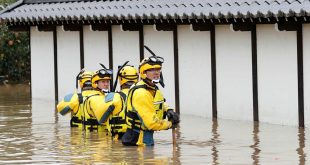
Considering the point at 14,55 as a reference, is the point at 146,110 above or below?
below

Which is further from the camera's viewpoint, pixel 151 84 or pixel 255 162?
pixel 151 84

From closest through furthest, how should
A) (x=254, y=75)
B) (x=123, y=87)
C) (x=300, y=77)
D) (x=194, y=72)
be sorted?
(x=123, y=87)
(x=300, y=77)
(x=254, y=75)
(x=194, y=72)

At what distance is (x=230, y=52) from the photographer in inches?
880

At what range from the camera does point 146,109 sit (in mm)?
15586

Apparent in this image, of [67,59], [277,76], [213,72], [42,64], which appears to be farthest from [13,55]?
[277,76]

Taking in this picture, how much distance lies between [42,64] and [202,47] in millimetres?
7676

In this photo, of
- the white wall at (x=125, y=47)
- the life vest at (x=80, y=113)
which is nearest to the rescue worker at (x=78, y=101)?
the life vest at (x=80, y=113)

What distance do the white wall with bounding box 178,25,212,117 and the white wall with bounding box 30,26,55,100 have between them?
6.24 meters

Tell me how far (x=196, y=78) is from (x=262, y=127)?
3412mm

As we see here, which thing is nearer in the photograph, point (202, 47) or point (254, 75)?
point (254, 75)

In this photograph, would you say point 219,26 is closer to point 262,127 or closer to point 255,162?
point 262,127

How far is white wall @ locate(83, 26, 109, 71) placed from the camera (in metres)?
26.6

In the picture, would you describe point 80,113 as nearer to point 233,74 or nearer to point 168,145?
point 168,145

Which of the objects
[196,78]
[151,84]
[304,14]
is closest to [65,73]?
[196,78]
